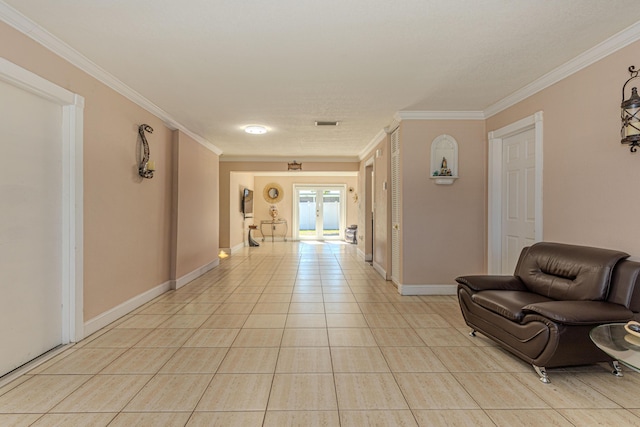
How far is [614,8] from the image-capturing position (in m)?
A: 2.05

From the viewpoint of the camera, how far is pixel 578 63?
8.96ft

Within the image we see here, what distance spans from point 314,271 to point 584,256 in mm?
4293

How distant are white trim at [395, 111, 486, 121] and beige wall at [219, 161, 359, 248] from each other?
3.53m

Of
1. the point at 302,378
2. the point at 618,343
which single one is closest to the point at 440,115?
the point at 618,343

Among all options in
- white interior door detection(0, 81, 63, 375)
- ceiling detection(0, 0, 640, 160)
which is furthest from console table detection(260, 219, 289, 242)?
white interior door detection(0, 81, 63, 375)

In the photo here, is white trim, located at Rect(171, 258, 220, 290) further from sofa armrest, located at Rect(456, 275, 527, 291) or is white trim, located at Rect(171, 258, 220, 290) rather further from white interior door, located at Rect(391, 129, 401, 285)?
sofa armrest, located at Rect(456, 275, 527, 291)

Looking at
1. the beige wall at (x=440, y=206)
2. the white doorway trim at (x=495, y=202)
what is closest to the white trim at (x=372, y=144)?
the beige wall at (x=440, y=206)

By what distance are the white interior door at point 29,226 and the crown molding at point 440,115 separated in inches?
150

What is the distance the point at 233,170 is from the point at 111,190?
4659mm

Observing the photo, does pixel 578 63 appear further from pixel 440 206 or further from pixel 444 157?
pixel 440 206

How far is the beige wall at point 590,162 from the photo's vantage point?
93.7 inches

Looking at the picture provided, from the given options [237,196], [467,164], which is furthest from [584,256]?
[237,196]

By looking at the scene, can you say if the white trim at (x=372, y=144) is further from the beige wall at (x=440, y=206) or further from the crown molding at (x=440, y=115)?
the beige wall at (x=440, y=206)

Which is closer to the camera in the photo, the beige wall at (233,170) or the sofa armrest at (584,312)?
the sofa armrest at (584,312)
